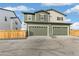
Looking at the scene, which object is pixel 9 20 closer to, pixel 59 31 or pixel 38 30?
pixel 38 30

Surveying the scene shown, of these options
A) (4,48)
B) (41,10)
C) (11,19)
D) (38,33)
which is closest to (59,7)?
(41,10)

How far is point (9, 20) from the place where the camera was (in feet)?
19.8

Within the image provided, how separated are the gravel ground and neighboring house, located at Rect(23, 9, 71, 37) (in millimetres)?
179

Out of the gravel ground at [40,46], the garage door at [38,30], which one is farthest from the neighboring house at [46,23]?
the gravel ground at [40,46]

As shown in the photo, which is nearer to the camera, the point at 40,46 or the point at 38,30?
the point at 40,46

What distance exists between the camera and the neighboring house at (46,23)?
6.09 meters

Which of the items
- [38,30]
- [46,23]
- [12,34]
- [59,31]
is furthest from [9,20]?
[59,31]

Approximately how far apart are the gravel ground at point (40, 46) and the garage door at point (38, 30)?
0.13m

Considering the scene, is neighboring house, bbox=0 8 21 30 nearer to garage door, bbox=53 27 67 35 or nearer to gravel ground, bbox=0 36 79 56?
gravel ground, bbox=0 36 79 56

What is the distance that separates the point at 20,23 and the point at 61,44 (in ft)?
4.13

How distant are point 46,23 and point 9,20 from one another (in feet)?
3.32


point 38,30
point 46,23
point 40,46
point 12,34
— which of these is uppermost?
point 46,23

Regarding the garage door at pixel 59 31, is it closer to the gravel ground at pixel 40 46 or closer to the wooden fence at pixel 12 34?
the gravel ground at pixel 40 46

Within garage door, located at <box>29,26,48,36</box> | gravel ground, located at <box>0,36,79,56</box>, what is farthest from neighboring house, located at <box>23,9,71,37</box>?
gravel ground, located at <box>0,36,79,56</box>
